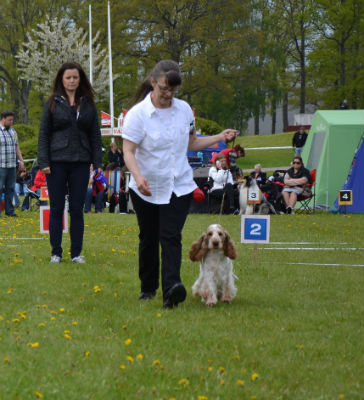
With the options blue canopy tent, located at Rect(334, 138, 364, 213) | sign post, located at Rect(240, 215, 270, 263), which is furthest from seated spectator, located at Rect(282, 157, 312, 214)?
sign post, located at Rect(240, 215, 270, 263)

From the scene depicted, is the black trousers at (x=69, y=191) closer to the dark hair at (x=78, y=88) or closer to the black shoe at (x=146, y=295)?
the dark hair at (x=78, y=88)

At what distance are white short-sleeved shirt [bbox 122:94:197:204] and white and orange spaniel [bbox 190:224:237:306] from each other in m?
0.51

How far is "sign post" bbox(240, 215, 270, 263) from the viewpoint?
745 cm

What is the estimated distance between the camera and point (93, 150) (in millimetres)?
7176

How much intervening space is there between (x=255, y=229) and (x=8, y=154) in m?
6.86

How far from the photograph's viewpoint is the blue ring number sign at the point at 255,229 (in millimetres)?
7449

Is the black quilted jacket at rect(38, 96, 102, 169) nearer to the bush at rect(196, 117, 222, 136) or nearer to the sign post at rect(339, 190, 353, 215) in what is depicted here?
the sign post at rect(339, 190, 353, 215)

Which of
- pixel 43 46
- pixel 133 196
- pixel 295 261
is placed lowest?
pixel 295 261

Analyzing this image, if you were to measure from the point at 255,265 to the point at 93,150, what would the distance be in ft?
6.99

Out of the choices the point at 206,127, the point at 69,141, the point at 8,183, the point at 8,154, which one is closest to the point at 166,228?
the point at 69,141

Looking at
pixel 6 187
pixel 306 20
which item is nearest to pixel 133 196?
pixel 6 187

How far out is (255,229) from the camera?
7500mm

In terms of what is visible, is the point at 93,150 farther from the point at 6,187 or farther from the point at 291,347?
the point at 6,187

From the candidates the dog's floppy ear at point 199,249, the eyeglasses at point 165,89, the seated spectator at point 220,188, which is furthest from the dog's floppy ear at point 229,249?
the seated spectator at point 220,188
